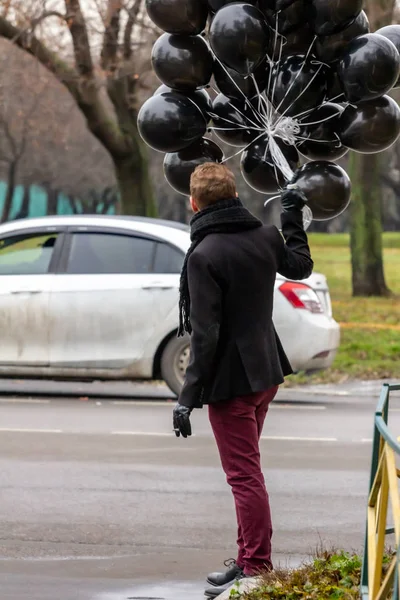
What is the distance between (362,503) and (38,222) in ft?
20.4

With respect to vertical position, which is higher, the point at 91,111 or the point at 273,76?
the point at 91,111

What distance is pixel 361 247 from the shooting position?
2502 centimetres

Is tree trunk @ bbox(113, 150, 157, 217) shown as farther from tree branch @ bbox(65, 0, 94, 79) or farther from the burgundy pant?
the burgundy pant

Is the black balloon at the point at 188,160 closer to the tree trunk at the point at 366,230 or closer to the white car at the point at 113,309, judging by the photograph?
the white car at the point at 113,309

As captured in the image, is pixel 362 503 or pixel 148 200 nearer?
pixel 362 503

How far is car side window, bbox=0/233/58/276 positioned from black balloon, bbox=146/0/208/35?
7.27 m

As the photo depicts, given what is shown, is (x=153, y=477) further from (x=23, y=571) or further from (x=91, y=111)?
(x=91, y=111)

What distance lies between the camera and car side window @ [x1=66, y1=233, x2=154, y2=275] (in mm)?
12914

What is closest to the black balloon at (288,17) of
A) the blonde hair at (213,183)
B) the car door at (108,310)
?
the blonde hair at (213,183)

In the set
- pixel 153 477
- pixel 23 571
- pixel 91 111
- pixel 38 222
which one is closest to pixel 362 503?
pixel 153 477

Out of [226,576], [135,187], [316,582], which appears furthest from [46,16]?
[316,582]

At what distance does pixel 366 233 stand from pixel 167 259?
42.1ft

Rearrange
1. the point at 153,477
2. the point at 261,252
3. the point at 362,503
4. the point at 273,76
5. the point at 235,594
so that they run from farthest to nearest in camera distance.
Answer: the point at 153,477 < the point at 362,503 < the point at 273,76 < the point at 261,252 < the point at 235,594

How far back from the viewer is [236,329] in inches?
218
